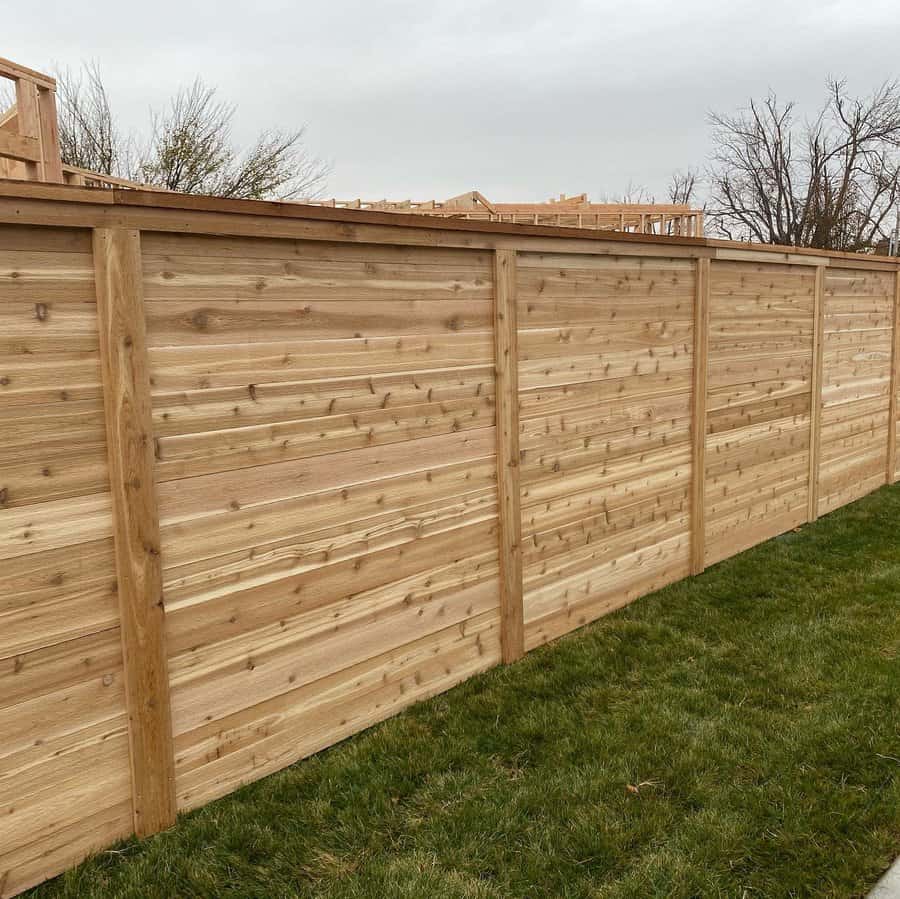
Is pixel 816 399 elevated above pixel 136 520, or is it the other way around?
pixel 136 520

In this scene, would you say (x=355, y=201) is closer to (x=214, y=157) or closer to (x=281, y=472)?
(x=214, y=157)

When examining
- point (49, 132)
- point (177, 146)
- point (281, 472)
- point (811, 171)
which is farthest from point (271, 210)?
point (811, 171)

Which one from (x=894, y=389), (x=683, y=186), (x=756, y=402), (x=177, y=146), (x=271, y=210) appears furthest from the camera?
(x=683, y=186)

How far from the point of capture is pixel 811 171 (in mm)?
30688

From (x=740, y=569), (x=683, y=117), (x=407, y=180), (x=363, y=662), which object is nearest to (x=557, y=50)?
(x=683, y=117)

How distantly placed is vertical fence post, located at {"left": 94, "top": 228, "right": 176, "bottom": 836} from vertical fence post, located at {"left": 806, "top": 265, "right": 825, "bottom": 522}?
20.2ft

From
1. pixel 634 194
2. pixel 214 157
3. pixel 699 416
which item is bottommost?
pixel 699 416

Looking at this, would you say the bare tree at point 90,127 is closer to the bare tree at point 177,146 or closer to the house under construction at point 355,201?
the bare tree at point 177,146

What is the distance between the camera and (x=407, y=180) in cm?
2659

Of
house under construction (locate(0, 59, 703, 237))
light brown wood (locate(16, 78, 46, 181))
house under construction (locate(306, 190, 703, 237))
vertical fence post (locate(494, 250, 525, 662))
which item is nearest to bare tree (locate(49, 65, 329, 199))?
house under construction (locate(0, 59, 703, 237))

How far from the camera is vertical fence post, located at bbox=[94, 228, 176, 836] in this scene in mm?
2758

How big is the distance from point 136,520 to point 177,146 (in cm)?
1644

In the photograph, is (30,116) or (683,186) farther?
(683,186)

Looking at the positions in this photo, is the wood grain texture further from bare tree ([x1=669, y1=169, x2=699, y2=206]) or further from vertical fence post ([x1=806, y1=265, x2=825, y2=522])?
bare tree ([x1=669, y1=169, x2=699, y2=206])
